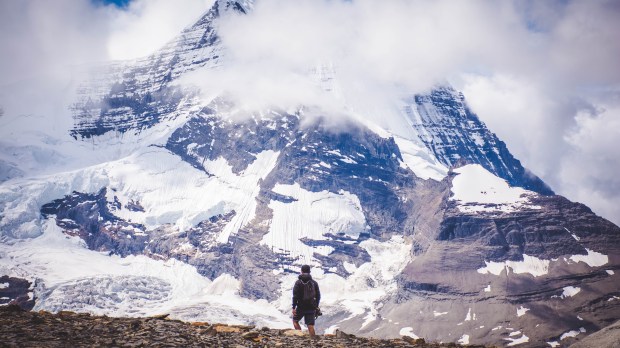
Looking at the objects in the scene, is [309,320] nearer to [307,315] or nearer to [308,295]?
[307,315]

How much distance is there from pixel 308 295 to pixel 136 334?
27.7 feet

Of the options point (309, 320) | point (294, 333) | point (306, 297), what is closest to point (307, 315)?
point (309, 320)

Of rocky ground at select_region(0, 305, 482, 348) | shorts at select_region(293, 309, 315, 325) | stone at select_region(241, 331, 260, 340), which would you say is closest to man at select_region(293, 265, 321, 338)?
shorts at select_region(293, 309, 315, 325)

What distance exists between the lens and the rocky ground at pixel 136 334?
65.8 ft

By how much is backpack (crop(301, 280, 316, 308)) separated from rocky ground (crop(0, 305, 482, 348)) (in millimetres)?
1498

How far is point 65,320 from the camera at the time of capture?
24.2 meters

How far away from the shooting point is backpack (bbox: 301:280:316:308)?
88.4 ft

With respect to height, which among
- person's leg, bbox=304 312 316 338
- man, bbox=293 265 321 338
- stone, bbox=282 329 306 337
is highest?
man, bbox=293 265 321 338

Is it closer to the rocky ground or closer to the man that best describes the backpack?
the man

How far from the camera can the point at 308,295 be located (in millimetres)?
26938

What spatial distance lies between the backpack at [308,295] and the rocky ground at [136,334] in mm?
1498

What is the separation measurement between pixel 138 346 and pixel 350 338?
412 inches

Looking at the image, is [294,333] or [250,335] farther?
[294,333]

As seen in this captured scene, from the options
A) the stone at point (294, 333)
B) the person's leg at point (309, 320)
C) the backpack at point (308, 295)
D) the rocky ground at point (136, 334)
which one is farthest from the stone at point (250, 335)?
the backpack at point (308, 295)
